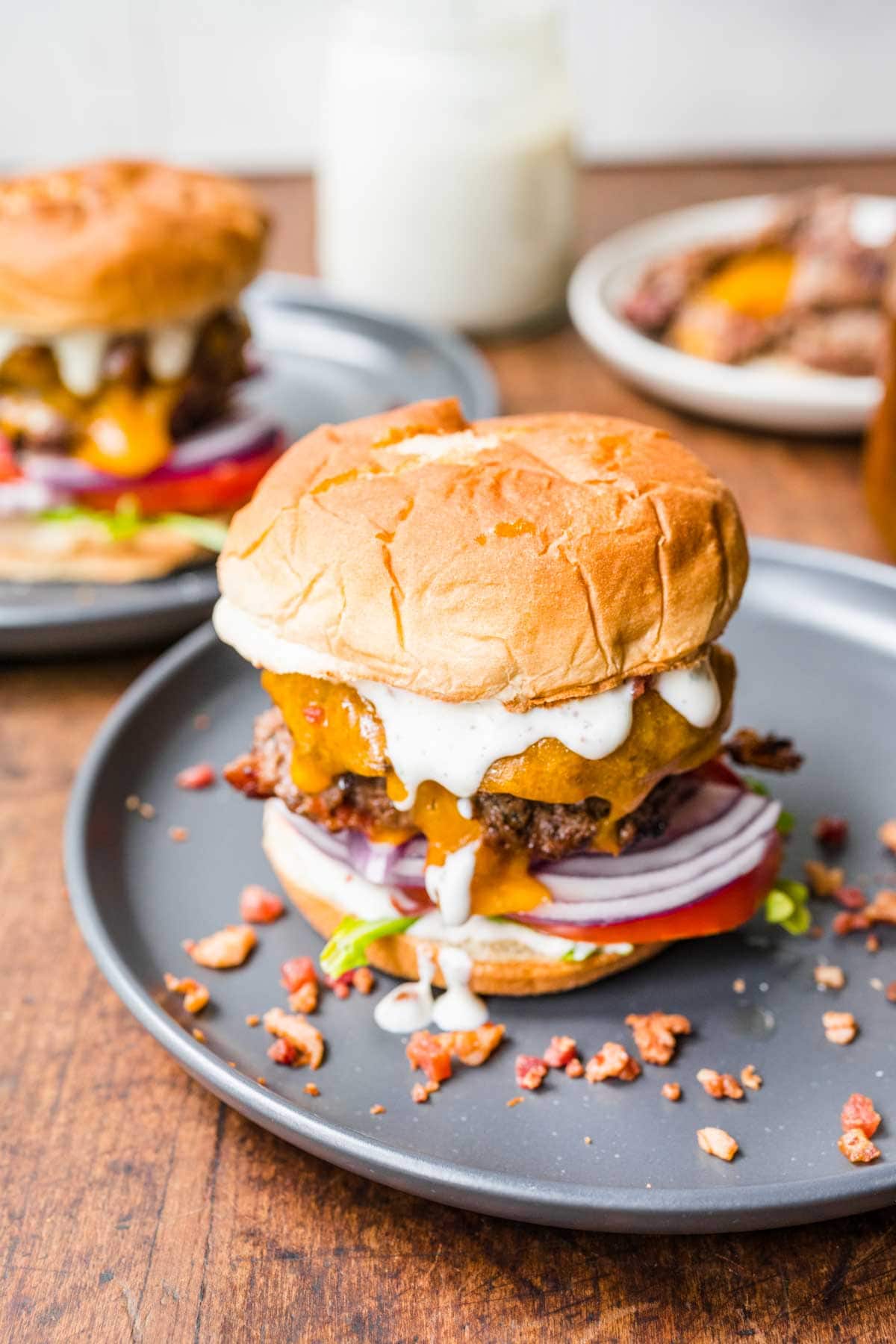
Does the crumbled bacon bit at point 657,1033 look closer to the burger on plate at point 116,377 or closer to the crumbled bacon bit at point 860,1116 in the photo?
the crumbled bacon bit at point 860,1116

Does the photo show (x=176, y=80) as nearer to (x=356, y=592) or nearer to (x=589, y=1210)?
(x=356, y=592)

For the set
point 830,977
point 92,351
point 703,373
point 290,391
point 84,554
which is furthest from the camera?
point 290,391

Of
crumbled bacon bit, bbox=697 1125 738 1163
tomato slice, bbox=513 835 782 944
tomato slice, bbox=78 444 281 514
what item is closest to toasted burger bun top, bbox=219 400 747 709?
tomato slice, bbox=513 835 782 944

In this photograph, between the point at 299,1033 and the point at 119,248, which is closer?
the point at 299,1033

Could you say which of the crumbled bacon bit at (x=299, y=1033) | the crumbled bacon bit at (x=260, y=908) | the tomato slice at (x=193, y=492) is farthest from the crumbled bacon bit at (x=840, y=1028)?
the tomato slice at (x=193, y=492)

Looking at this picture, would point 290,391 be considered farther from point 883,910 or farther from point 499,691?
point 883,910

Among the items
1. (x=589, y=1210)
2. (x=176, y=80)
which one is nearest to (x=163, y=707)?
(x=589, y=1210)

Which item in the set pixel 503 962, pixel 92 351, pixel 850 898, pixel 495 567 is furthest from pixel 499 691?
pixel 92 351
